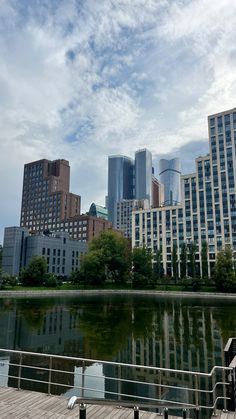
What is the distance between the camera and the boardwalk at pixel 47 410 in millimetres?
8781

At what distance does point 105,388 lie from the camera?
1673 centimetres

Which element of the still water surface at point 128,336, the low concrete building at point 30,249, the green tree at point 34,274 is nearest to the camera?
the still water surface at point 128,336

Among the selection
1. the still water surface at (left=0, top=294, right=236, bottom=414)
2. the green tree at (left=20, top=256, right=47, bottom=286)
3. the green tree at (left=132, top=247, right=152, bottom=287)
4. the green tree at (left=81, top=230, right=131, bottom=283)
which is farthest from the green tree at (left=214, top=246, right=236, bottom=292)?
the still water surface at (left=0, top=294, right=236, bottom=414)

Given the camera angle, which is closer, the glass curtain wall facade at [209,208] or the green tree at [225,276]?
the green tree at [225,276]

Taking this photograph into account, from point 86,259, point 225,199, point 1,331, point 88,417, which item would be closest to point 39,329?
point 1,331

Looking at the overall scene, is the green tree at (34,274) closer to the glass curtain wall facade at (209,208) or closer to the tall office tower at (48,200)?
the glass curtain wall facade at (209,208)

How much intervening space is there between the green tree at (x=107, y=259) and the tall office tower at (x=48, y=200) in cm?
7837

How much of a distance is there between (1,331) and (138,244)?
390ft

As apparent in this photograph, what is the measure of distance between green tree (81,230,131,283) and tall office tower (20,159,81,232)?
78370 millimetres

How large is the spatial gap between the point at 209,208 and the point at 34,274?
7257 centimetres

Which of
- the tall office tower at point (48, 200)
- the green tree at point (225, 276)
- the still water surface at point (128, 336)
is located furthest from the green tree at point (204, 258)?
the tall office tower at point (48, 200)

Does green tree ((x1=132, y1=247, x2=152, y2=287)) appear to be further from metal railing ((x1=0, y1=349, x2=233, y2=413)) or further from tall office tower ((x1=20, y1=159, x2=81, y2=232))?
metal railing ((x1=0, y1=349, x2=233, y2=413))

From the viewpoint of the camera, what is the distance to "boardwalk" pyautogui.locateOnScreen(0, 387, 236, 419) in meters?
8.78

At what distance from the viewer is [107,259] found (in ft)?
330
